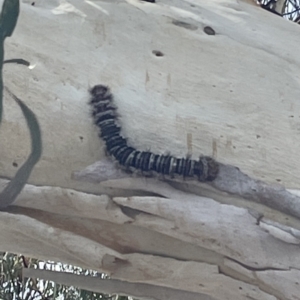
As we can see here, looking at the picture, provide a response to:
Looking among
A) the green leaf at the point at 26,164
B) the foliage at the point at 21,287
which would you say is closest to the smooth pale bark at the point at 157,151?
the green leaf at the point at 26,164

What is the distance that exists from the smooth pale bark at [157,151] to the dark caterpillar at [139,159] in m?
0.01

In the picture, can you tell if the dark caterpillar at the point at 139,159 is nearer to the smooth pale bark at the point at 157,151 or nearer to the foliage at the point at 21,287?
the smooth pale bark at the point at 157,151

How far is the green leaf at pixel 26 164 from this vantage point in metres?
1.01

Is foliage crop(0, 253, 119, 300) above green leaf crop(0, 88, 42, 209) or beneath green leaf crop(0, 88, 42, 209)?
beneath

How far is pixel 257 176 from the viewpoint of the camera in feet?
3.25

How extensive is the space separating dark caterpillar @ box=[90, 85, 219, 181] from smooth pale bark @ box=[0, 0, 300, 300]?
0.01 m

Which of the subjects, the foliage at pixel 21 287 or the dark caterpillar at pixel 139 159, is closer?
the dark caterpillar at pixel 139 159

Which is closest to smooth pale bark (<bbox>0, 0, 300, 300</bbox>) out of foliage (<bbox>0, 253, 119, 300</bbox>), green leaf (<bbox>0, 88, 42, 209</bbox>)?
green leaf (<bbox>0, 88, 42, 209</bbox>)

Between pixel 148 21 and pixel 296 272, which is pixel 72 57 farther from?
pixel 296 272

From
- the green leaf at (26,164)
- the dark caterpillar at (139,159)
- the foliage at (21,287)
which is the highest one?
the dark caterpillar at (139,159)

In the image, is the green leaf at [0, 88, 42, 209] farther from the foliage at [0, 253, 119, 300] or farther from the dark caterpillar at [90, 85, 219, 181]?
the foliage at [0, 253, 119, 300]

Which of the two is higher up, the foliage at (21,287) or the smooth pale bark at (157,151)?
the smooth pale bark at (157,151)

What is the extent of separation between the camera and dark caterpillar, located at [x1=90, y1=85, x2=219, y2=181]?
37.9 inches

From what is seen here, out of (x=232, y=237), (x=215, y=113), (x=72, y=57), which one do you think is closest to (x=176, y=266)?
(x=232, y=237)
